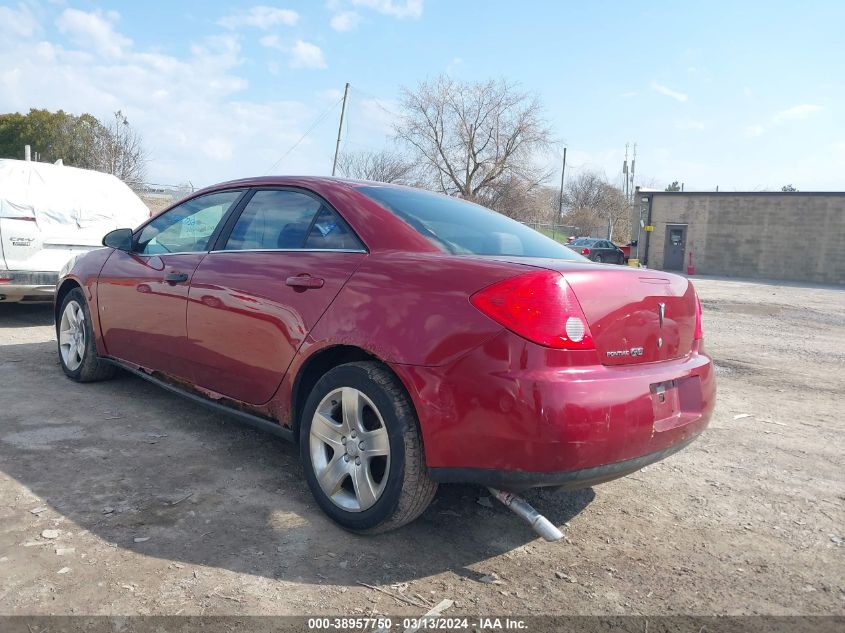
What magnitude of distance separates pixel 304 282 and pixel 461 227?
32.1 inches

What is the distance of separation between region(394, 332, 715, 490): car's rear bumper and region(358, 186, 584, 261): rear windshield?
0.67 m

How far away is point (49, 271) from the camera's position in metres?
7.09

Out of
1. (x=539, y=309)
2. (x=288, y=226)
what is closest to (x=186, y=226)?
(x=288, y=226)

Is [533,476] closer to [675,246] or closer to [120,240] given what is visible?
[120,240]

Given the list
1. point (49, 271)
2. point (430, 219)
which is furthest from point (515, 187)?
point (430, 219)

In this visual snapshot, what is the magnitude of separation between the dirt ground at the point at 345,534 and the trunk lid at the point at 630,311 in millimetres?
879

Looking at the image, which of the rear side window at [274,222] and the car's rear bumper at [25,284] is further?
the car's rear bumper at [25,284]

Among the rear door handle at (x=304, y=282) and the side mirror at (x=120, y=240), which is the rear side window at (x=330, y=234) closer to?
the rear door handle at (x=304, y=282)

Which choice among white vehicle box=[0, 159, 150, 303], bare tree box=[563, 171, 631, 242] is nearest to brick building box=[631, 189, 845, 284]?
bare tree box=[563, 171, 631, 242]

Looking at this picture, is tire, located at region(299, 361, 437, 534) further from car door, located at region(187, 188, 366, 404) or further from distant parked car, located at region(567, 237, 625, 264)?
distant parked car, located at region(567, 237, 625, 264)

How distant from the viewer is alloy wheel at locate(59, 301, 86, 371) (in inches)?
199

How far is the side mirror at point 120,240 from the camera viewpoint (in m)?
4.62

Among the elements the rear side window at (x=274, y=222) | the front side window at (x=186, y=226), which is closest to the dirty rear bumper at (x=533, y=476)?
the rear side window at (x=274, y=222)

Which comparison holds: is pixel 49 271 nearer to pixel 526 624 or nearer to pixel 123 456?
pixel 123 456
